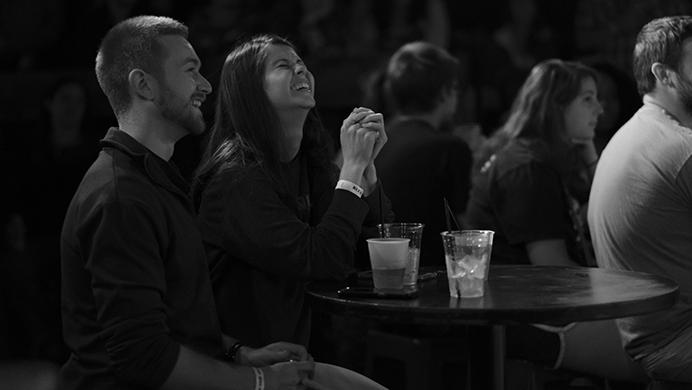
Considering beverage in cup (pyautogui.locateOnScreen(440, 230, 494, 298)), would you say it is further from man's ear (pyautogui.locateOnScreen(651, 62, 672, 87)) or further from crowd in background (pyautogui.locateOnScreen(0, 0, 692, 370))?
crowd in background (pyautogui.locateOnScreen(0, 0, 692, 370))

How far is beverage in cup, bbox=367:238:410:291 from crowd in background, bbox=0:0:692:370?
174cm

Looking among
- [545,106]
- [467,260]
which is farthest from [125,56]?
[545,106]

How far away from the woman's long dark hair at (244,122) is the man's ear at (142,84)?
0.98 ft

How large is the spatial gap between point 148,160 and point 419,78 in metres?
1.87

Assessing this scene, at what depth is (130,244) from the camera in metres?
2.08

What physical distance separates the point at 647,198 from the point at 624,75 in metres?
1.72

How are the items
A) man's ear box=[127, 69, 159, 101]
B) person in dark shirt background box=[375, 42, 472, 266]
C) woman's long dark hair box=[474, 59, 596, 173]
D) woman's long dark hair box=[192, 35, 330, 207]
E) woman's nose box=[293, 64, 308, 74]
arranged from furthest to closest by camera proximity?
person in dark shirt background box=[375, 42, 472, 266], woman's long dark hair box=[474, 59, 596, 173], woman's nose box=[293, 64, 308, 74], woman's long dark hair box=[192, 35, 330, 207], man's ear box=[127, 69, 159, 101]

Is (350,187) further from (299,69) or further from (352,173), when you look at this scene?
(299,69)

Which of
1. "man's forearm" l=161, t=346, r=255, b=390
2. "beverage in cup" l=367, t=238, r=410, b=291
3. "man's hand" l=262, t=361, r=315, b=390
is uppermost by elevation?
"beverage in cup" l=367, t=238, r=410, b=291

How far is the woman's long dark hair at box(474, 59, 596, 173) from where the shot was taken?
3574 millimetres

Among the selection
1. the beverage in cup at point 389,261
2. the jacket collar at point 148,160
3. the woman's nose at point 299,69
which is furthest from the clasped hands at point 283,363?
the woman's nose at point 299,69

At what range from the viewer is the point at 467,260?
7.34 ft

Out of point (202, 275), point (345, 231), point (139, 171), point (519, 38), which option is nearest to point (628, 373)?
point (345, 231)

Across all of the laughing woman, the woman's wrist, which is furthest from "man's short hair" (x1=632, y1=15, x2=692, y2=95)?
the woman's wrist
